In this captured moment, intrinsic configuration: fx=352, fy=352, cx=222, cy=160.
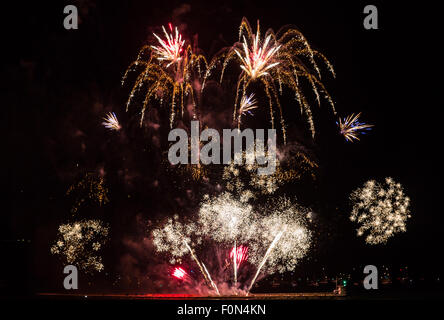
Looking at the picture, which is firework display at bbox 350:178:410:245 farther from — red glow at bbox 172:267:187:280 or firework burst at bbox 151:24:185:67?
firework burst at bbox 151:24:185:67

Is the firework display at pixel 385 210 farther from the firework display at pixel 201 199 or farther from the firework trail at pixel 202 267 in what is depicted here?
the firework trail at pixel 202 267

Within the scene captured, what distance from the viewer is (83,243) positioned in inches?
798

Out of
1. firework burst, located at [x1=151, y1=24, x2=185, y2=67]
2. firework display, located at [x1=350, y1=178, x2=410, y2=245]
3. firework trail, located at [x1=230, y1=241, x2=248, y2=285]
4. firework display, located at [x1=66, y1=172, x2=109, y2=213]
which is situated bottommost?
firework trail, located at [x1=230, y1=241, x2=248, y2=285]

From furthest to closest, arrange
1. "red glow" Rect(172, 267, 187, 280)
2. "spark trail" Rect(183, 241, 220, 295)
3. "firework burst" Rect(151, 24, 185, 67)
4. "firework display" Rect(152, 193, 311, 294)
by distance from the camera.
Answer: "spark trail" Rect(183, 241, 220, 295), "firework display" Rect(152, 193, 311, 294), "red glow" Rect(172, 267, 187, 280), "firework burst" Rect(151, 24, 185, 67)

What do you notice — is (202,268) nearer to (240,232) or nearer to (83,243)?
(240,232)

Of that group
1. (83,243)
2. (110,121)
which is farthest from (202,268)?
(110,121)

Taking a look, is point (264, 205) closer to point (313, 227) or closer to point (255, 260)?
point (255, 260)

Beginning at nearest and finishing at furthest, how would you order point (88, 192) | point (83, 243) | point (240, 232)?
point (240, 232)
point (83, 243)
point (88, 192)

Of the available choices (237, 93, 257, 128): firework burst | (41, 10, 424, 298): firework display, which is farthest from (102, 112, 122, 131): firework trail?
(237, 93, 257, 128): firework burst

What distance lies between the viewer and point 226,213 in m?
18.2

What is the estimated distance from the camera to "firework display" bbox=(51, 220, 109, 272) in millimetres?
20016

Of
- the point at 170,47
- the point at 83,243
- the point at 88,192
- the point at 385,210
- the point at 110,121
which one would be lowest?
the point at 83,243
